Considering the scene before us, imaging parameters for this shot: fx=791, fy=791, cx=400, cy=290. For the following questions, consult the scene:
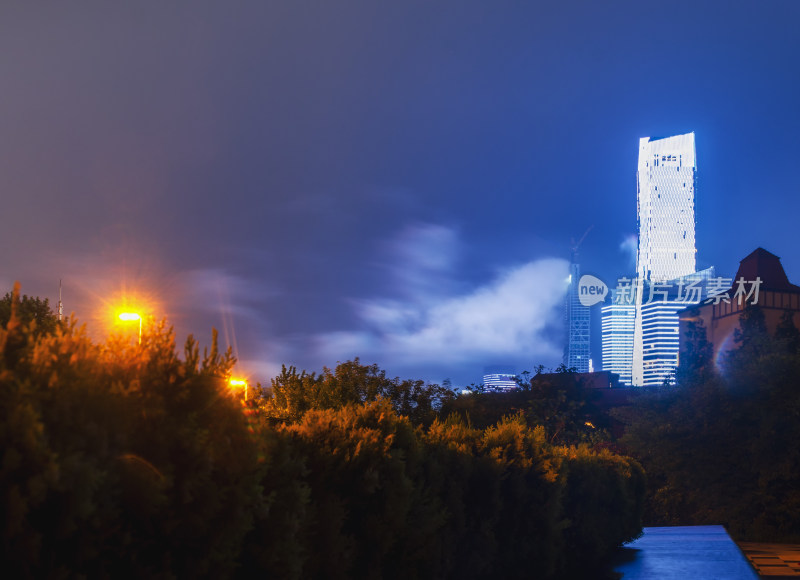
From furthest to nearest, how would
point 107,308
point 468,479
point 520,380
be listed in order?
point 520,380
point 107,308
point 468,479

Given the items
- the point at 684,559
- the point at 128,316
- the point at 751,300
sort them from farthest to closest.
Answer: the point at 751,300, the point at 684,559, the point at 128,316

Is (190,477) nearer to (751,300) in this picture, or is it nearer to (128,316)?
(128,316)

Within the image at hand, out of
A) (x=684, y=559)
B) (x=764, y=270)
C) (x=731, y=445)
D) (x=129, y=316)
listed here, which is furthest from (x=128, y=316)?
(x=764, y=270)

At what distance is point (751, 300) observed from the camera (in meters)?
86.7

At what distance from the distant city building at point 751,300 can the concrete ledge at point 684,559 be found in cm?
6738

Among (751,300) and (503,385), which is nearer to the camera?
(503,385)

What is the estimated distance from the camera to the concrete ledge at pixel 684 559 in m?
13.4

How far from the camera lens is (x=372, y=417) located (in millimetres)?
9141

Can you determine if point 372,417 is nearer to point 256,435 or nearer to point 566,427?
point 256,435

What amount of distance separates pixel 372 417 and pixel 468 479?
91.5 inches

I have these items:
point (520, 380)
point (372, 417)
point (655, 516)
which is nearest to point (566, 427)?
point (520, 380)

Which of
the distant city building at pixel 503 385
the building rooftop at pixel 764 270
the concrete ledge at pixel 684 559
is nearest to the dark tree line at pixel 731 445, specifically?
the concrete ledge at pixel 684 559

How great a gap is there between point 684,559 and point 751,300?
7808 cm

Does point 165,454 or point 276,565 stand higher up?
point 165,454
